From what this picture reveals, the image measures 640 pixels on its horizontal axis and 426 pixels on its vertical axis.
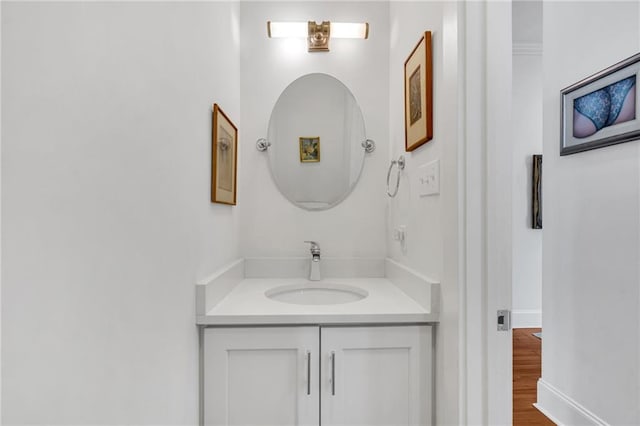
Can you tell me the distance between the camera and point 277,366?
1166mm

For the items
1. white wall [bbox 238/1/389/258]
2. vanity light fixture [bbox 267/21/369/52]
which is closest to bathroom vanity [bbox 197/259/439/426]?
white wall [bbox 238/1/389/258]

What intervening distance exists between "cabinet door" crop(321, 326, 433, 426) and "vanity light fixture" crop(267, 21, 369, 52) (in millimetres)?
1501

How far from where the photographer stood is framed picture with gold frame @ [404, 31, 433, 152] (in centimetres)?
119

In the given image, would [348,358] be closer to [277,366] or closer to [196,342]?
[277,366]

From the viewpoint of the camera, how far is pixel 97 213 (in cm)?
60

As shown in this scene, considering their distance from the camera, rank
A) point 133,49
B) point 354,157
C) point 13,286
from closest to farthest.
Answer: point 13,286
point 133,49
point 354,157

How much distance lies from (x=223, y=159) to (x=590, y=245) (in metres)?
1.73

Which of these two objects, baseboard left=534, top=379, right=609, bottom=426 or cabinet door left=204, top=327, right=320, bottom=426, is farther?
baseboard left=534, top=379, right=609, bottom=426

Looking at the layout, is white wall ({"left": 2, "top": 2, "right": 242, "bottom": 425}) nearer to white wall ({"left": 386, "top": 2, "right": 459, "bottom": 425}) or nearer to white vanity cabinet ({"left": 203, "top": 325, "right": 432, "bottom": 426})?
white vanity cabinet ({"left": 203, "top": 325, "right": 432, "bottom": 426})

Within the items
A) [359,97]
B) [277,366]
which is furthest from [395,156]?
[277,366]

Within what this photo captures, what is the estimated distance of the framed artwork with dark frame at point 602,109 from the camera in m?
1.35

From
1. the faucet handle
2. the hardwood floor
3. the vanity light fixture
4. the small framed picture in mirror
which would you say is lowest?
the hardwood floor

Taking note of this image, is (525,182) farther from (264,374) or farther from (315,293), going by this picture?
(264,374)

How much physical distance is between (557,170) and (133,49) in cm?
198
